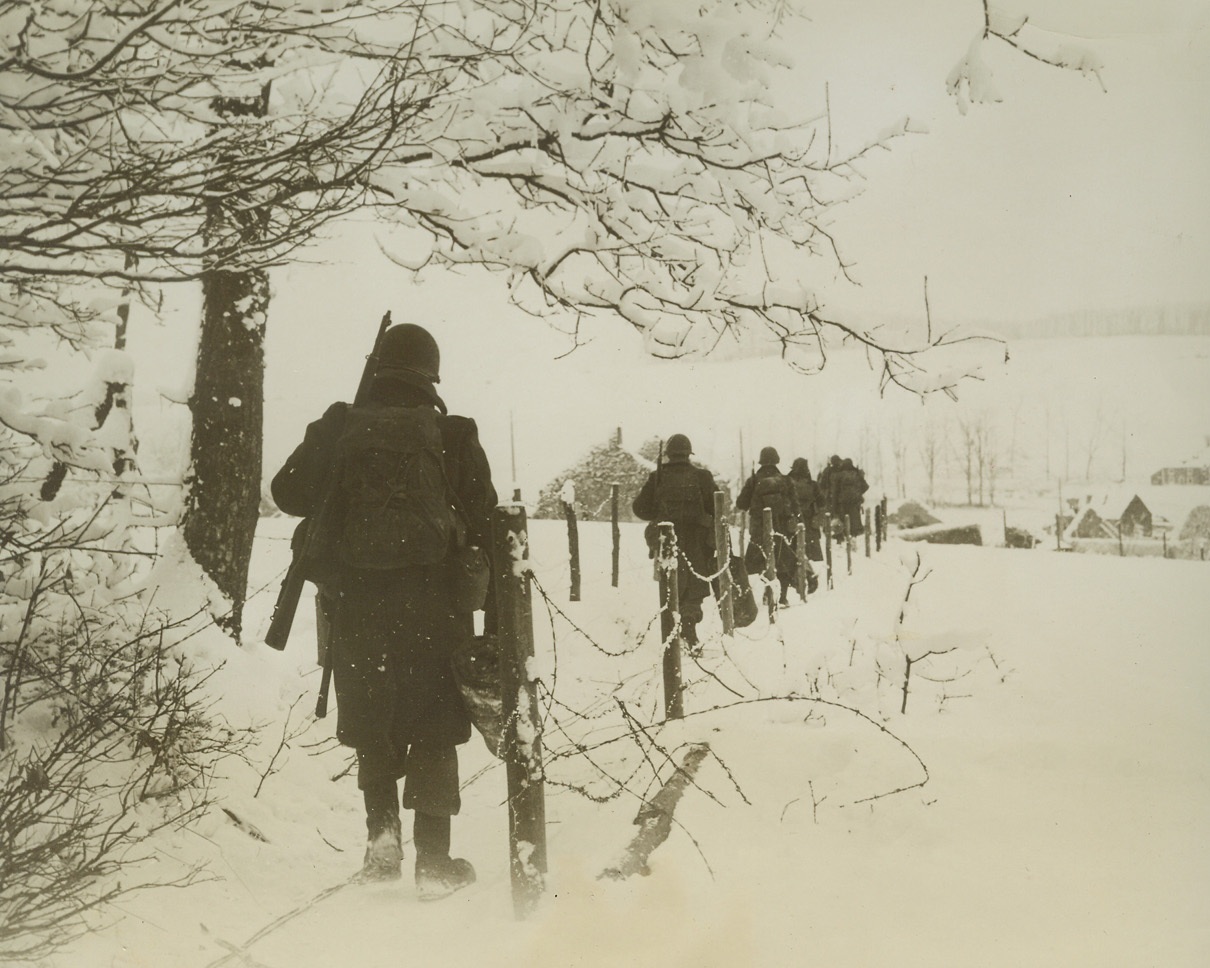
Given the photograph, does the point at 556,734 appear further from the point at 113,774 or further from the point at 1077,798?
the point at 1077,798

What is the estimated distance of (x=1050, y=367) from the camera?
3721mm

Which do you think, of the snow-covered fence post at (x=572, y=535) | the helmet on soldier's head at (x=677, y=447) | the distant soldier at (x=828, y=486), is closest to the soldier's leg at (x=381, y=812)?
the snow-covered fence post at (x=572, y=535)

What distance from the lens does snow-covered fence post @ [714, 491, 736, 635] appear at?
6.84 m

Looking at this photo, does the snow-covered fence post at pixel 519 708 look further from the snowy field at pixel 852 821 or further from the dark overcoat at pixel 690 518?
the dark overcoat at pixel 690 518

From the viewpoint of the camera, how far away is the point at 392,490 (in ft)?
9.82

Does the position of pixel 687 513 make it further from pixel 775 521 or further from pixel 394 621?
pixel 394 621

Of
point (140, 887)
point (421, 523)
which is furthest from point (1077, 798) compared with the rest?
Answer: point (140, 887)

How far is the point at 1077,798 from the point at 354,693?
276 centimetres

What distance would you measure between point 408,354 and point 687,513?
13.1ft

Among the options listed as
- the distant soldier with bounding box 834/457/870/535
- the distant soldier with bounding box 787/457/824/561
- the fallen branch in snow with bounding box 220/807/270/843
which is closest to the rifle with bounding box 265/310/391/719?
the fallen branch in snow with bounding box 220/807/270/843

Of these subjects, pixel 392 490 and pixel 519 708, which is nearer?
pixel 519 708

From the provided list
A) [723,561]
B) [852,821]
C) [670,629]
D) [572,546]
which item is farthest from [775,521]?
[852,821]

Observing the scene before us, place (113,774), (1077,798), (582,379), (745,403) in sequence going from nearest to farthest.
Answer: (1077,798), (113,774), (582,379), (745,403)

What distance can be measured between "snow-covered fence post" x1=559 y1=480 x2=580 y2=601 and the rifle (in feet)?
5.68
